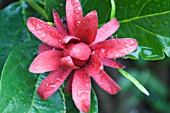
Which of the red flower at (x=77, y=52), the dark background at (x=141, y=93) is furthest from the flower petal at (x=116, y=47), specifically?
the dark background at (x=141, y=93)

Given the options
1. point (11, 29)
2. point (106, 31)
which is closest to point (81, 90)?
point (106, 31)

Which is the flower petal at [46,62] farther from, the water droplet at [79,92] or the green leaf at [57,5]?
the green leaf at [57,5]

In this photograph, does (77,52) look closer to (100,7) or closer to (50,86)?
(50,86)

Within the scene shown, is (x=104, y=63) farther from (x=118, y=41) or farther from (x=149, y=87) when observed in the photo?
(x=149, y=87)

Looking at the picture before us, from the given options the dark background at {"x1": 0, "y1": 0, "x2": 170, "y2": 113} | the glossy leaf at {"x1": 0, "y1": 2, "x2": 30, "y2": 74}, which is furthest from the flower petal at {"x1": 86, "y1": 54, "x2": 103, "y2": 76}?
the dark background at {"x1": 0, "y1": 0, "x2": 170, "y2": 113}

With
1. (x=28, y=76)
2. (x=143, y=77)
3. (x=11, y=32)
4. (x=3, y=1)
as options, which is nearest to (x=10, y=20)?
(x=11, y=32)

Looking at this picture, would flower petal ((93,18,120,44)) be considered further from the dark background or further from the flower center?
the dark background
